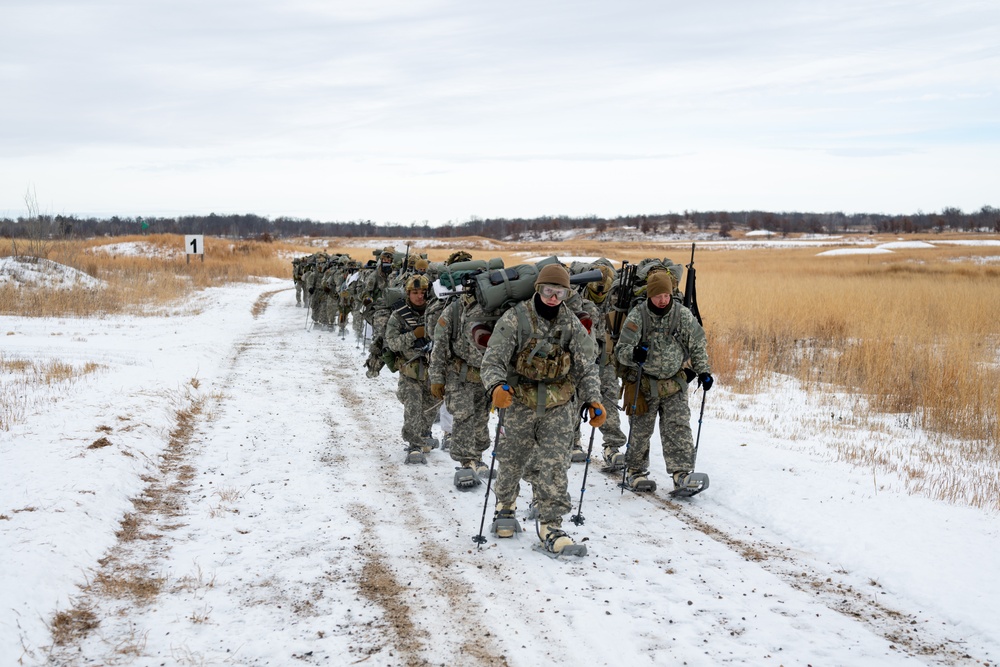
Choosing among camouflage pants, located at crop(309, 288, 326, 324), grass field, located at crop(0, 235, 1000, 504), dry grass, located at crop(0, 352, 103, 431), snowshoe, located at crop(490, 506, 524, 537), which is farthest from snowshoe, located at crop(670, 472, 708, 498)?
camouflage pants, located at crop(309, 288, 326, 324)

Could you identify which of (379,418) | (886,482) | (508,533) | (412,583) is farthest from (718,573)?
(379,418)

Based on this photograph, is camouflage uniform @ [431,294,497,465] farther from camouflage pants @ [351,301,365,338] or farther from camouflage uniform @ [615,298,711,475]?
camouflage pants @ [351,301,365,338]

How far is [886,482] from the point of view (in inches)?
287

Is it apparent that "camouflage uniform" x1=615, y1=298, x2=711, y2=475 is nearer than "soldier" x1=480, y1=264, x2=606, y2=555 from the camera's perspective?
No

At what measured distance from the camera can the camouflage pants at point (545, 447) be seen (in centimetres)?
562

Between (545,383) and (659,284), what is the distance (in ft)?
5.80

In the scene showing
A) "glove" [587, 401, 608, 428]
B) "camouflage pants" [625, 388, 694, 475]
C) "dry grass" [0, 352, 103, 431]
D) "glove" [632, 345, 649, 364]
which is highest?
"glove" [632, 345, 649, 364]

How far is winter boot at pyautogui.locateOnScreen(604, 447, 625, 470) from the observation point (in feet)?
25.7

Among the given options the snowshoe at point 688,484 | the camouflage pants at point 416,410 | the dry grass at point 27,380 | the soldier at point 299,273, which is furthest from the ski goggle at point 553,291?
the soldier at point 299,273

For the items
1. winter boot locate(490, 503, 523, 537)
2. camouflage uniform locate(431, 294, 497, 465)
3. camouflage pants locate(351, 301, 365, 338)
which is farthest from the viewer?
camouflage pants locate(351, 301, 365, 338)

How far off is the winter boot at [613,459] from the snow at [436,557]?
268mm

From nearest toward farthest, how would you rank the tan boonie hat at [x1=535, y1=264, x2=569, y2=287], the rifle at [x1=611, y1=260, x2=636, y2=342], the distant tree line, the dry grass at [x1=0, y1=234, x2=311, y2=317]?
the tan boonie hat at [x1=535, y1=264, x2=569, y2=287]
the rifle at [x1=611, y1=260, x2=636, y2=342]
the dry grass at [x1=0, y1=234, x2=311, y2=317]
the distant tree line

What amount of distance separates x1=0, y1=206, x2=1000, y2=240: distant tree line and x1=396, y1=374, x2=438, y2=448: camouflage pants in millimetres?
103717

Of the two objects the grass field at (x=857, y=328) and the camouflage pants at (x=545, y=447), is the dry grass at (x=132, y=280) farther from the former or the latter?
the camouflage pants at (x=545, y=447)
